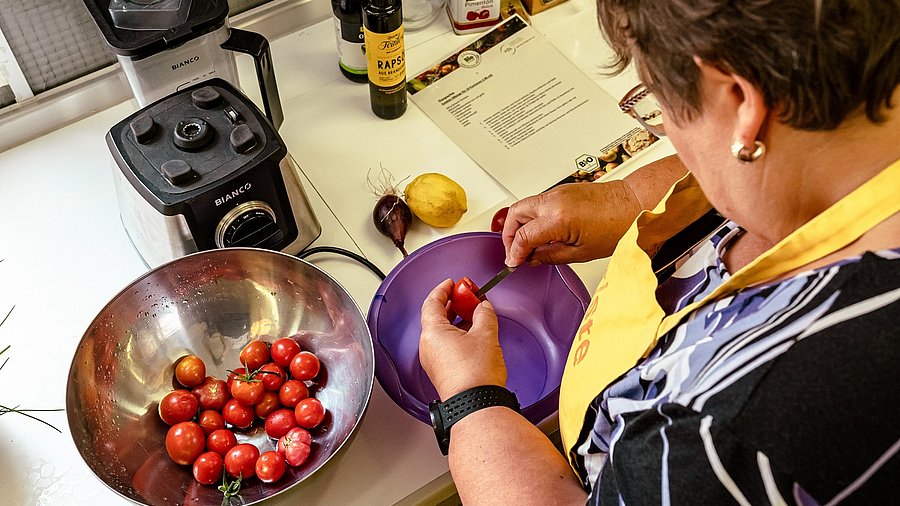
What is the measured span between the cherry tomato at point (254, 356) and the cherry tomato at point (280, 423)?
7 centimetres

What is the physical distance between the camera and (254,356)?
2.92 feet

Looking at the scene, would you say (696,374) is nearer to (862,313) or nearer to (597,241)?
(862,313)

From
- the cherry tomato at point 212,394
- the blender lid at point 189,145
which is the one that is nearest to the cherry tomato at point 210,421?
the cherry tomato at point 212,394

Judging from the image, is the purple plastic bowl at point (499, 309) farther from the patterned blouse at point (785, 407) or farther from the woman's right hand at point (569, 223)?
the patterned blouse at point (785, 407)

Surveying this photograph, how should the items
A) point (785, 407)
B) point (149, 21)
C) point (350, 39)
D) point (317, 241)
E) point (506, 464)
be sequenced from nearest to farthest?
point (785, 407) → point (506, 464) → point (149, 21) → point (317, 241) → point (350, 39)

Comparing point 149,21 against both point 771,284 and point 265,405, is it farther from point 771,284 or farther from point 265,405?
point 771,284

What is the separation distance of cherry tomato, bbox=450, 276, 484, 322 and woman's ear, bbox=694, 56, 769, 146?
42 centimetres

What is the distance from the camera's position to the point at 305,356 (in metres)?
0.88

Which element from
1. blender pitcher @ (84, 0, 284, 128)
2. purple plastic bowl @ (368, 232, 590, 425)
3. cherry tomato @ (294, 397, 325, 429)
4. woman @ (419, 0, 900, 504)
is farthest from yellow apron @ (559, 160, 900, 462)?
blender pitcher @ (84, 0, 284, 128)

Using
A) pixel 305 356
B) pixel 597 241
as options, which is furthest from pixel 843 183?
pixel 305 356

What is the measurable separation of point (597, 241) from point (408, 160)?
1.04 ft

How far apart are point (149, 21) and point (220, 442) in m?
0.50

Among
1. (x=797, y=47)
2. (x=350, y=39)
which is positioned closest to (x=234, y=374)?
(x=350, y=39)

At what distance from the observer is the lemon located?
3.25 feet
